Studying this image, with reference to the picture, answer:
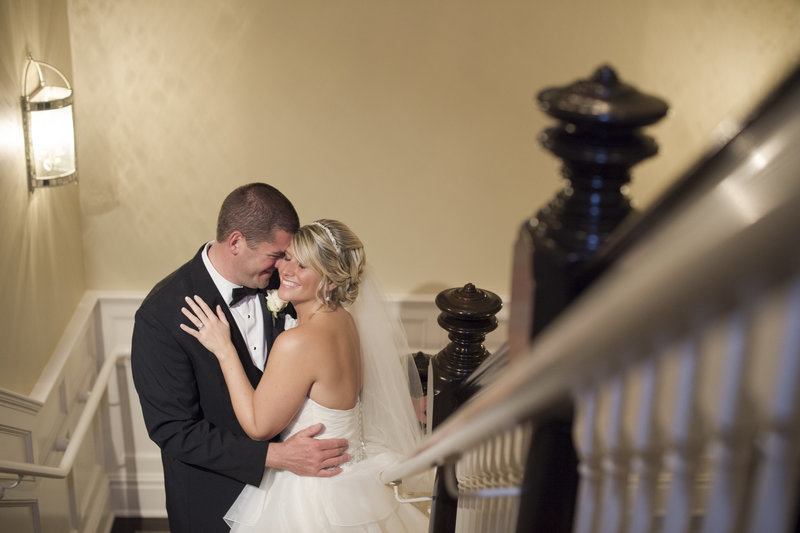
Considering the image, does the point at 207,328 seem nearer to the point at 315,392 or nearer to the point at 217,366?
the point at 217,366

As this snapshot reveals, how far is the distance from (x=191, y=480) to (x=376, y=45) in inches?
88.1

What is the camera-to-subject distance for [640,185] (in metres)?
4.07

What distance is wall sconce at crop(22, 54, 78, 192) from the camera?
3057 mm

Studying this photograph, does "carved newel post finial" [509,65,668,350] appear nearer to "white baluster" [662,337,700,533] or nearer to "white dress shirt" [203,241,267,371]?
"white baluster" [662,337,700,533]

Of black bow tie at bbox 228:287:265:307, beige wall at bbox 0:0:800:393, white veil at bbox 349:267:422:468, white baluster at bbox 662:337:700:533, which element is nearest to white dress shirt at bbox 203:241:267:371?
black bow tie at bbox 228:287:265:307

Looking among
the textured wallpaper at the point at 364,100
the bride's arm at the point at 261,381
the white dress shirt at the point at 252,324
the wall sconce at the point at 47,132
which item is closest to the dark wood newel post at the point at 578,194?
the bride's arm at the point at 261,381

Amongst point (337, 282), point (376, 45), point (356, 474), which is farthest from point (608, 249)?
point (376, 45)

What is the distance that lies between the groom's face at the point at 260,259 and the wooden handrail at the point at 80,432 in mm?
975

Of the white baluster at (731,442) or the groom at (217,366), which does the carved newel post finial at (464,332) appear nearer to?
the groom at (217,366)

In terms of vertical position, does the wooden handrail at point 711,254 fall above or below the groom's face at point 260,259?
above

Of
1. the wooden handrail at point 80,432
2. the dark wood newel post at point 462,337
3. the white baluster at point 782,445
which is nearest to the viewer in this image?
the white baluster at point 782,445

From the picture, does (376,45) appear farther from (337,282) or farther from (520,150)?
(337,282)

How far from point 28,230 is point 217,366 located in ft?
3.47

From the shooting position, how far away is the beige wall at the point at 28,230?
287 centimetres
